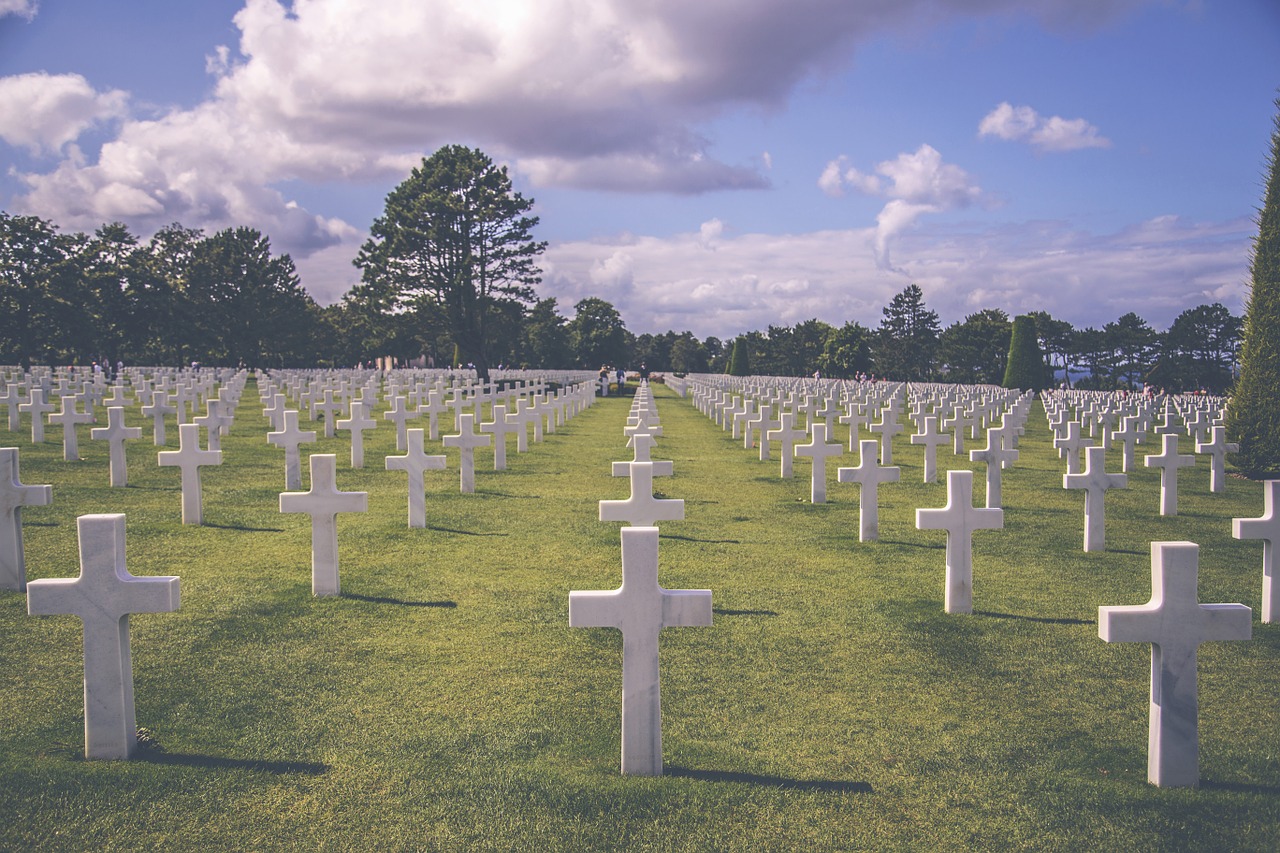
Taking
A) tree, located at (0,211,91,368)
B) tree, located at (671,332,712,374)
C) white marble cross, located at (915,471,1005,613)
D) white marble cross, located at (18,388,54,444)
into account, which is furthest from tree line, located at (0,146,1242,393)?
white marble cross, located at (915,471,1005,613)

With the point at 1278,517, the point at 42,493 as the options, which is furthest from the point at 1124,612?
the point at 42,493

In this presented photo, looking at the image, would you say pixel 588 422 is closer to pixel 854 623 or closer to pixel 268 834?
pixel 854 623

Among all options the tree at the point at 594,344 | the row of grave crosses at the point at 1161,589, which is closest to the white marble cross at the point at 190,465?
the row of grave crosses at the point at 1161,589

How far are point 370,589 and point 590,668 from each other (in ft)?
8.00

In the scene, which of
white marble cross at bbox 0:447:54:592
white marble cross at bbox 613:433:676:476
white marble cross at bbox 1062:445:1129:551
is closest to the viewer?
white marble cross at bbox 0:447:54:592

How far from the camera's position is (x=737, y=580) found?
24.1 ft

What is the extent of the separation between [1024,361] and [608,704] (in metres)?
49.0

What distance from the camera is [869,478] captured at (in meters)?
8.79

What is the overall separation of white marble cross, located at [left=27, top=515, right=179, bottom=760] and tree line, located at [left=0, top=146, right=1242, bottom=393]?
41.4 meters

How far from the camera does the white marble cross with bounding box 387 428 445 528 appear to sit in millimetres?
9125

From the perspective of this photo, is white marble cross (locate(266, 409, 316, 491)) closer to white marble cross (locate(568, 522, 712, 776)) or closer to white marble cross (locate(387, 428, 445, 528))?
white marble cross (locate(387, 428, 445, 528))

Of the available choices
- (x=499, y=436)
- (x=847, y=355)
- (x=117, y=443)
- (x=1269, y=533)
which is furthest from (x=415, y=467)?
(x=847, y=355)

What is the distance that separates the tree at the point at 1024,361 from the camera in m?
48.1

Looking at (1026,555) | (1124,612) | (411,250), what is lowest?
(1026,555)
